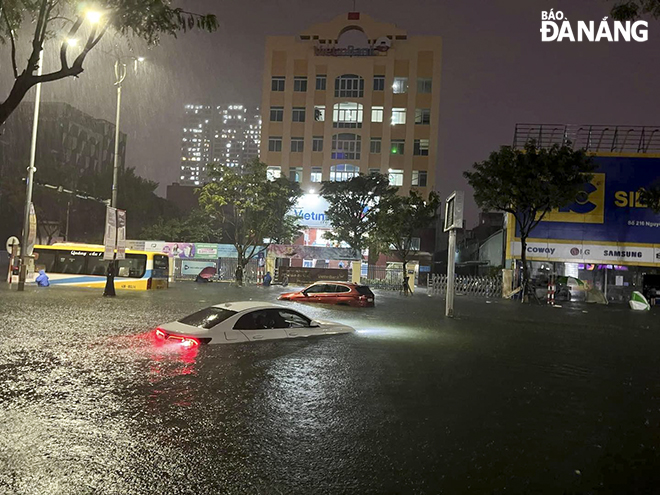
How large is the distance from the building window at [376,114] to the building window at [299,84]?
9.37 m

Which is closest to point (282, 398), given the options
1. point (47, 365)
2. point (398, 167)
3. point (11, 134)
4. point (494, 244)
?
point (47, 365)

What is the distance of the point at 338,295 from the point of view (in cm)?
2447

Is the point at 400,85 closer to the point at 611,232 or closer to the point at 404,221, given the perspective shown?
the point at 404,221

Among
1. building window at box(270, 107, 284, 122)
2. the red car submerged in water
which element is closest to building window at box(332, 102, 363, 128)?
building window at box(270, 107, 284, 122)

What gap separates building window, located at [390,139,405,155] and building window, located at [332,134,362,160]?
13.9 feet

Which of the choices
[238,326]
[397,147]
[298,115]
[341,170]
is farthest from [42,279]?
[397,147]

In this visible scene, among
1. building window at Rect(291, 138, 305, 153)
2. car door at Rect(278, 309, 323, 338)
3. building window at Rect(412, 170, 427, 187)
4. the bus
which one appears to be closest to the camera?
car door at Rect(278, 309, 323, 338)

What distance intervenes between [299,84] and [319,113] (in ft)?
15.4

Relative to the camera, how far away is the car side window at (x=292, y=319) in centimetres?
1227

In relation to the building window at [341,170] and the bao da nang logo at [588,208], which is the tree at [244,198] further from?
the bao da nang logo at [588,208]

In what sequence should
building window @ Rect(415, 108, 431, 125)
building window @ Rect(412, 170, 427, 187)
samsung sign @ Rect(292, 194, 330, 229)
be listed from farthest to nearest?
1. building window @ Rect(415, 108, 431, 125)
2. building window @ Rect(412, 170, 427, 187)
3. samsung sign @ Rect(292, 194, 330, 229)

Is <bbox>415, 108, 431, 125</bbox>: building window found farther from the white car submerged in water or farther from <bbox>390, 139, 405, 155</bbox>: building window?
the white car submerged in water

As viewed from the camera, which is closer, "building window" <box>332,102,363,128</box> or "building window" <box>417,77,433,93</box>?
Answer: "building window" <box>332,102,363,128</box>

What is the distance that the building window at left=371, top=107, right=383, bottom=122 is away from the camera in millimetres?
68875
